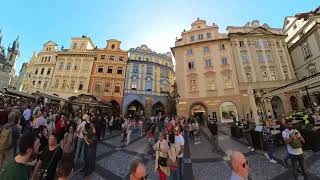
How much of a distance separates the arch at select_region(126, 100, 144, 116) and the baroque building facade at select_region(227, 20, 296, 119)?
709 inches

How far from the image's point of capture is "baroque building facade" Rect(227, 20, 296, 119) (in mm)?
25719

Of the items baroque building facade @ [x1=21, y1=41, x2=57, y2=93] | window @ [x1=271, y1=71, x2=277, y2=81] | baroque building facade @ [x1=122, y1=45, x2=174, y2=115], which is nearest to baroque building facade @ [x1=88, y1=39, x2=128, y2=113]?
baroque building facade @ [x1=122, y1=45, x2=174, y2=115]

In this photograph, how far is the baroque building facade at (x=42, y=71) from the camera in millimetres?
32875

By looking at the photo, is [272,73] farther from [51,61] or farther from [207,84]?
[51,61]

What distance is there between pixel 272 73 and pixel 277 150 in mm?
22224

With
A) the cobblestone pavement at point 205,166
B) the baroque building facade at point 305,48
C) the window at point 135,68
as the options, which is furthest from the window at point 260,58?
the cobblestone pavement at point 205,166

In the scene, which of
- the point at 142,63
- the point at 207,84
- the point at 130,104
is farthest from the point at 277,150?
the point at 142,63

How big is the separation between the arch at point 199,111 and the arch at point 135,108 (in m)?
10.1

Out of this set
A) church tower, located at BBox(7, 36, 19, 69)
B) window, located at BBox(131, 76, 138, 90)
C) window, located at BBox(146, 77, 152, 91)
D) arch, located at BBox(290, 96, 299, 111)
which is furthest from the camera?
church tower, located at BBox(7, 36, 19, 69)

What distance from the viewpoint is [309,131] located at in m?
A: 8.42

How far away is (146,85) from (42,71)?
2122cm

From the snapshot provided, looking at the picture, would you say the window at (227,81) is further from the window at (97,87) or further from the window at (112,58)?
the window at (97,87)

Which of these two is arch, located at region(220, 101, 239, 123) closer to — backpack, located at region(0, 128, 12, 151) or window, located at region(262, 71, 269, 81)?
window, located at region(262, 71, 269, 81)

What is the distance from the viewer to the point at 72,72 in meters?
32.7
